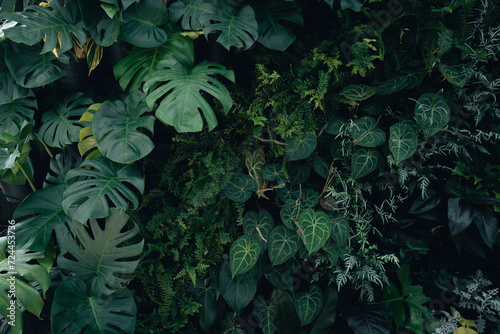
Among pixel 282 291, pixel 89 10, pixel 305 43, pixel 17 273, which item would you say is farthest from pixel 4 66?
pixel 282 291

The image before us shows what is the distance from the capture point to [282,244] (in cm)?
153

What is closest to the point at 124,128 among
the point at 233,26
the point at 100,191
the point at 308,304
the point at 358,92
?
the point at 100,191

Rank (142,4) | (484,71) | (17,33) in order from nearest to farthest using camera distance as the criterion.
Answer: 1. (17,33)
2. (142,4)
3. (484,71)

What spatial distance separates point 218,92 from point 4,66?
1.05m

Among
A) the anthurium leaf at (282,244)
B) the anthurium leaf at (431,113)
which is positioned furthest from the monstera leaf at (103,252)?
the anthurium leaf at (431,113)

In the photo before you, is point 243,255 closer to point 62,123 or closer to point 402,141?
point 402,141

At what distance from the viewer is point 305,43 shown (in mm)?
1646

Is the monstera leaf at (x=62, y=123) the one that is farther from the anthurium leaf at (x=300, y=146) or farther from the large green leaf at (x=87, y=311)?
the anthurium leaf at (x=300, y=146)

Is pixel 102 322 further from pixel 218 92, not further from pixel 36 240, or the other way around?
pixel 218 92

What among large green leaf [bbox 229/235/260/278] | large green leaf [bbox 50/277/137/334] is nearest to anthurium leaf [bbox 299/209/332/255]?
large green leaf [bbox 229/235/260/278]

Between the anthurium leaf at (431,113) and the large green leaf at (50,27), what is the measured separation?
1566 millimetres

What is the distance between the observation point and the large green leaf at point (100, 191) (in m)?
1.27

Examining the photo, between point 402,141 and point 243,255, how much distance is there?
916 mm

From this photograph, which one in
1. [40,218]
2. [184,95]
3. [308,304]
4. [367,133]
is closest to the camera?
[184,95]
